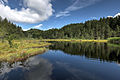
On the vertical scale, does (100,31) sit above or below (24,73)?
above

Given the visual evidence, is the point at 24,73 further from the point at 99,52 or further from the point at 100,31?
the point at 100,31

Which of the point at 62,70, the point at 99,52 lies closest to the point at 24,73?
the point at 62,70

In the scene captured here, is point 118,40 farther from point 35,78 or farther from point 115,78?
point 35,78

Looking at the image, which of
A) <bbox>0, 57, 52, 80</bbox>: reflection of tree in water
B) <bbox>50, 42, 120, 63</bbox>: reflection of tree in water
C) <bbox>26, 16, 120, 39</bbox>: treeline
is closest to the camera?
<bbox>0, 57, 52, 80</bbox>: reflection of tree in water

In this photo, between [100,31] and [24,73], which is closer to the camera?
[24,73]

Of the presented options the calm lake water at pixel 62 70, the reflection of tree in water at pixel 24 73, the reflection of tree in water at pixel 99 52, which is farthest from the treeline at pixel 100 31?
the reflection of tree in water at pixel 24 73

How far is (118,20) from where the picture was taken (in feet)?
430

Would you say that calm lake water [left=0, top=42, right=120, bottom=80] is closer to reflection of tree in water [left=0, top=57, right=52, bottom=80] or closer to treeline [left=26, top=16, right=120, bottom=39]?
reflection of tree in water [left=0, top=57, right=52, bottom=80]

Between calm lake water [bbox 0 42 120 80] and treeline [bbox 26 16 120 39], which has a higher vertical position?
treeline [bbox 26 16 120 39]

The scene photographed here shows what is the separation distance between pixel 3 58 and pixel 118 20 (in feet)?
556

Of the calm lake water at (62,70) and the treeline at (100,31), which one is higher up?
the treeline at (100,31)

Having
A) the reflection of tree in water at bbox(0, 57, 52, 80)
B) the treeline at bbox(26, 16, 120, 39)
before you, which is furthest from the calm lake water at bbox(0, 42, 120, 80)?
the treeline at bbox(26, 16, 120, 39)

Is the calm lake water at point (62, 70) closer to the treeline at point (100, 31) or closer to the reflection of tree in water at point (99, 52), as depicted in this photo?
the reflection of tree in water at point (99, 52)

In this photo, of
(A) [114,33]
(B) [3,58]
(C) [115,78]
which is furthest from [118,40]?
(B) [3,58]
